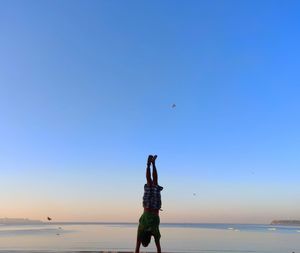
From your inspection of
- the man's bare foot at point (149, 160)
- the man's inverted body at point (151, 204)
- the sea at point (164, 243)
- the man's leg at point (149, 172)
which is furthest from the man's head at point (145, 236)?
the sea at point (164, 243)

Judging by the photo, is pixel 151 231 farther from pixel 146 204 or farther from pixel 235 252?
pixel 235 252

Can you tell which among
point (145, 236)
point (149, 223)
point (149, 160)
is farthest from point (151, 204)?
point (149, 160)

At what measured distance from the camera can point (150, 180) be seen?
12.0m

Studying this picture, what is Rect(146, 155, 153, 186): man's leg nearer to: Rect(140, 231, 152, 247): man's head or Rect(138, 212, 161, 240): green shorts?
Rect(138, 212, 161, 240): green shorts

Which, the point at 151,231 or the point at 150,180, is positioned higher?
the point at 150,180

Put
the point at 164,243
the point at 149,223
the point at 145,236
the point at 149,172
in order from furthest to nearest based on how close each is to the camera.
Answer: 1. the point at 164,243
2. the point at 145,236
3. the point at 149,223
4. the point at 149,172

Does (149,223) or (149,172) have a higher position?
(149,172)

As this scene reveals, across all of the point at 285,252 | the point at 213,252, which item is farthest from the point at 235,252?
the point at 285,252

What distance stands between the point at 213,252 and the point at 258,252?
433 cm

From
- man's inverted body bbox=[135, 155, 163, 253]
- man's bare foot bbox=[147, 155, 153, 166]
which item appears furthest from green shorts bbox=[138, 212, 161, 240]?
man's bare foot bbox=[147, 155, 153, 166]

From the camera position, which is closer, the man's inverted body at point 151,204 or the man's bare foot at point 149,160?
the man's inverted body at point 151,204

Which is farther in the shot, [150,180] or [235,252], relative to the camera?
[235,252]

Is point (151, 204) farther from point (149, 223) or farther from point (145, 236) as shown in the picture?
point (145, 236)

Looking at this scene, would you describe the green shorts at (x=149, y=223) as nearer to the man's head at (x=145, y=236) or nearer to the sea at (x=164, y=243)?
the man's head at (x=145, y=236)
